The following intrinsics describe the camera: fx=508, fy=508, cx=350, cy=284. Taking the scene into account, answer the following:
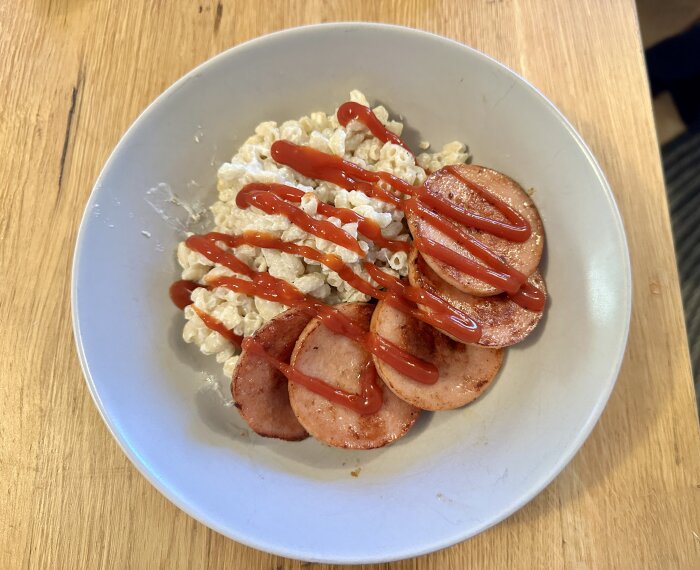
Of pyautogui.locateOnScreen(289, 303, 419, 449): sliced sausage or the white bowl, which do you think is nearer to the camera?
the white bowl

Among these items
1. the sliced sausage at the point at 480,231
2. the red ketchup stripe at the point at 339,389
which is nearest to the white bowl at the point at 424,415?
the sliced sausage at the point at 480,231

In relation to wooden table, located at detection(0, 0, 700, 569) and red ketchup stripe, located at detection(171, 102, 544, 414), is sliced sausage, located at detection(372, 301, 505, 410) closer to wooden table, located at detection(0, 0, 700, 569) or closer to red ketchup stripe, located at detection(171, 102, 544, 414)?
red ketchup stripe, located at detection(171, 102, 544, 414)

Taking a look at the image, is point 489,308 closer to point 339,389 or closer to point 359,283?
point 359,283

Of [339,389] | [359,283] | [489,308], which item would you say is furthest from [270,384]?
[489,308]

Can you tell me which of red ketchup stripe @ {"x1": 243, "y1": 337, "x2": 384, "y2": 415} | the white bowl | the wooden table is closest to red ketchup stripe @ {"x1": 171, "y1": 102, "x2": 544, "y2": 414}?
red ketchup stripe @ {"x1": 243, "y1": 337, "x2": 384, "y2": 415}

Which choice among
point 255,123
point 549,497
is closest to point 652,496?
point 549,497

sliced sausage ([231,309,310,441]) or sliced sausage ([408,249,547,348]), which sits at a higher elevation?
sliced sausage ([408,249,547,348])

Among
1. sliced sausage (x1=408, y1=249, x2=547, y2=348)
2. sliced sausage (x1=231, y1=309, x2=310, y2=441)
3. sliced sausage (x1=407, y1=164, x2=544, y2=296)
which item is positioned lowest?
sliced sausage (x1=231, y1=309, x2=310, y2=441)
